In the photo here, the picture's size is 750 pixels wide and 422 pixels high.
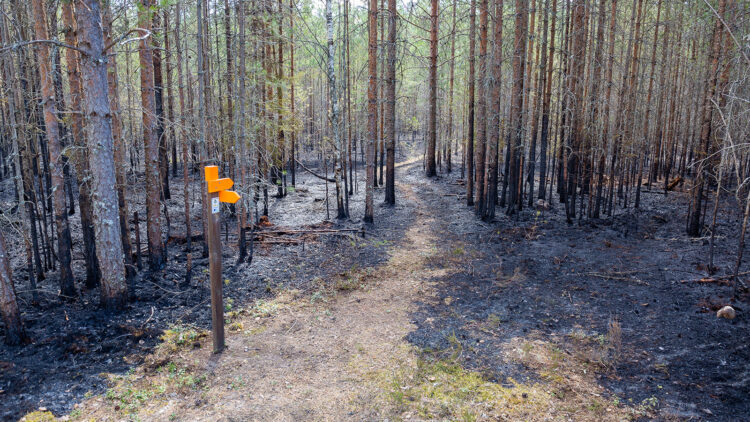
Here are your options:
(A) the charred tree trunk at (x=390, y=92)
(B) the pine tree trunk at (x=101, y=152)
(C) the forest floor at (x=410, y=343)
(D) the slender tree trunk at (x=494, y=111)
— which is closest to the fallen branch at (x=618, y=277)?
(C) the forest floor at (x=410, y=343)

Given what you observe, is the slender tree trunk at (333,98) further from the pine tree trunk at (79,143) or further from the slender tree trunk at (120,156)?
the pine tree trunk at (79,143)

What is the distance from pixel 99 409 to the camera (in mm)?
4688

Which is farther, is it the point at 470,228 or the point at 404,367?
the point at 470,228

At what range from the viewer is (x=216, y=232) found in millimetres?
5863

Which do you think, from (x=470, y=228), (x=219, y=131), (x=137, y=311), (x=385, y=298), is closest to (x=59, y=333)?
(x=137, y=311)

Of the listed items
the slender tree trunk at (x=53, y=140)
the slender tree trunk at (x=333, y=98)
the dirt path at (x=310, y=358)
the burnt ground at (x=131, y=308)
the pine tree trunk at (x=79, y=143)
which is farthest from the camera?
the slender tree trunk at (x=333, y=98)

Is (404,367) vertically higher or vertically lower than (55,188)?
lower

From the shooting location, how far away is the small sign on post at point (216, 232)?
5629 millimetres

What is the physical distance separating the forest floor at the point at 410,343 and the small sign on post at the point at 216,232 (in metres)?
0.42

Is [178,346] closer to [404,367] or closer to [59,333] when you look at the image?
[59,333]

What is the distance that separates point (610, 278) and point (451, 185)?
1316 centimetres

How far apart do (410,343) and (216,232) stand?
3350mm

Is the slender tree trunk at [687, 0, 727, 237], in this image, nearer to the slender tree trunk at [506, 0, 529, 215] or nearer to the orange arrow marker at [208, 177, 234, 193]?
the slender tree trunk at [506, 0, 529, 215]

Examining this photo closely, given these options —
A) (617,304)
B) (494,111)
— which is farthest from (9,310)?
(494,111)
